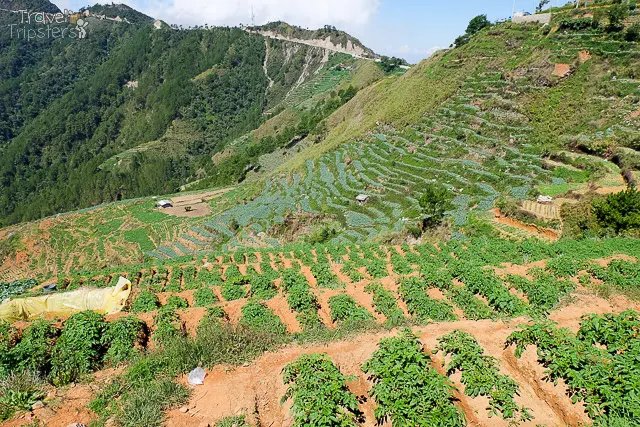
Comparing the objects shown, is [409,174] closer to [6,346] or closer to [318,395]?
[318,395]

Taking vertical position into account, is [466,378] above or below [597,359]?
below

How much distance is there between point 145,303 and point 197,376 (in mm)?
8943

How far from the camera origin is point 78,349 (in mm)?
11227

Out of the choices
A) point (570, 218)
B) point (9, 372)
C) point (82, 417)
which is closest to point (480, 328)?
point (82, 417)

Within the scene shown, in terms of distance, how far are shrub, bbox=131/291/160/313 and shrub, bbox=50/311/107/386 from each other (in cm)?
453

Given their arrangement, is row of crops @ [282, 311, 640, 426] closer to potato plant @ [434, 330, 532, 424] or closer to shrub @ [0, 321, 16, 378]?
potato plant @ [434, 330, 532, 424]

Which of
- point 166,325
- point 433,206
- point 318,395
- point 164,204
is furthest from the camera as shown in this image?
point 164,204

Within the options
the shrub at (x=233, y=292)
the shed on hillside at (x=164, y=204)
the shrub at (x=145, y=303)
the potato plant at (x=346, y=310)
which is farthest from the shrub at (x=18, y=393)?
the shed on hillside at (x=164, y=204)

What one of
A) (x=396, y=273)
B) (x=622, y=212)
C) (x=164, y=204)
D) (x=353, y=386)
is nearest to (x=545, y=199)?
(x=622, y=212)

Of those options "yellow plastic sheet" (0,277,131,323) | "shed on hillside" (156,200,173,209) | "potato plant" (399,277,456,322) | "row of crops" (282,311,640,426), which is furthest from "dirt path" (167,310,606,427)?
"shed on hillside" (156,200,173,209)

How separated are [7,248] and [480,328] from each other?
63.1 metres

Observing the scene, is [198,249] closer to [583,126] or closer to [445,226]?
[445,226]

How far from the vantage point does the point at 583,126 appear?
43562 mm

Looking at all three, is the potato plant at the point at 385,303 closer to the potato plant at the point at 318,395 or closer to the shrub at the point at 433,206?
the potato plant at the point at 318,395
